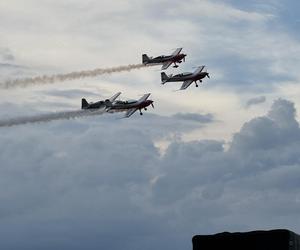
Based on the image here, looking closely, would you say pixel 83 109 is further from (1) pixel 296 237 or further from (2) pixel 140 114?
(1) pixel 296 237

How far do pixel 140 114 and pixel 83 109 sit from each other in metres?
15.7

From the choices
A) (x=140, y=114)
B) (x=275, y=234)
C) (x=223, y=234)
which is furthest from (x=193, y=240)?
(x=140, y=114)

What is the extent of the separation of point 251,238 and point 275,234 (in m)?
1.77

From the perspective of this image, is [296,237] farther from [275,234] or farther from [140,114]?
[140,114]

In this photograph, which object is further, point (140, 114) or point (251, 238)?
point (140, 114)

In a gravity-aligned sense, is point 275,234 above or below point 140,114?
below

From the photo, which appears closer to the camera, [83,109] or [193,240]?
[193,240]

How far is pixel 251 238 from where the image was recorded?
51.7m

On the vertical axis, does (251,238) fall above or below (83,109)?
below

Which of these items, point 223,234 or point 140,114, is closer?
point 223,234

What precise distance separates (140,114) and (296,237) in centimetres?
14651

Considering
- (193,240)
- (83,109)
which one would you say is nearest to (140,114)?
(83,109)

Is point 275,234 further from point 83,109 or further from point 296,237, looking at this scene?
point 83,109

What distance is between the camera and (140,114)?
651ft
